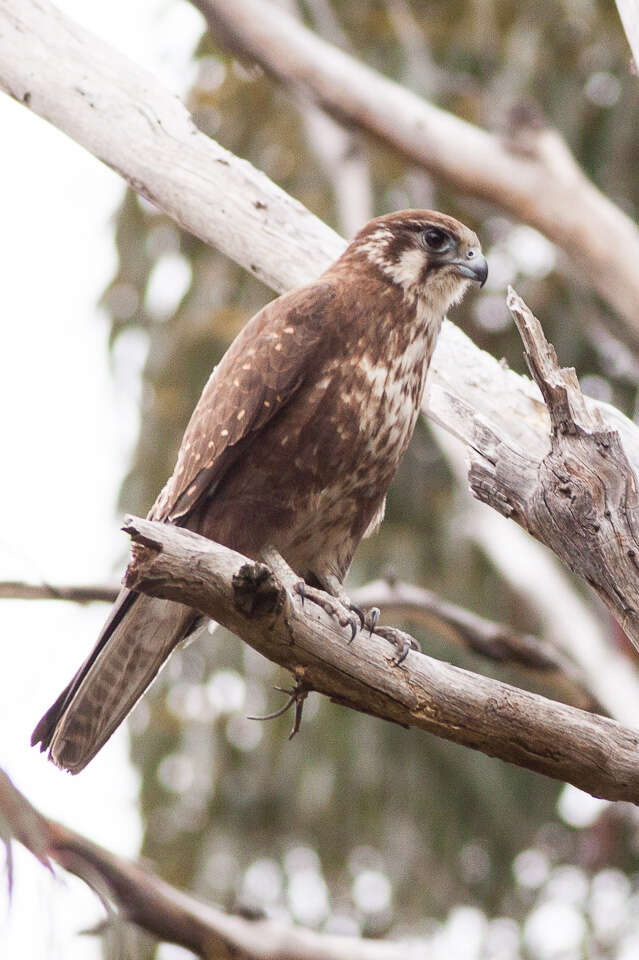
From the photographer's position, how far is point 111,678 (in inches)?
111

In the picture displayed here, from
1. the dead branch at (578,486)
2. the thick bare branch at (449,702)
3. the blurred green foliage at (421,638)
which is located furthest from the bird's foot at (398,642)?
the blurred green foliage at (421,638)

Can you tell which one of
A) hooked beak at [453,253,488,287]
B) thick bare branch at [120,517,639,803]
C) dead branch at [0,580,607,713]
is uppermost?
hooked beak at [453,253,488,287]

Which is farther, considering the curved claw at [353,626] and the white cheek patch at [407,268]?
the white cheek patch at [407,268]

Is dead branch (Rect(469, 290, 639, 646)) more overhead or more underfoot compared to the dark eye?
more underfoot

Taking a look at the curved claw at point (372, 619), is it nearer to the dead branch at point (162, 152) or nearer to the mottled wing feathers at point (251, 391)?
the mottled wing feathers at point (251, 391)

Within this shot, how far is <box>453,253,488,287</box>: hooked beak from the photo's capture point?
124 inches

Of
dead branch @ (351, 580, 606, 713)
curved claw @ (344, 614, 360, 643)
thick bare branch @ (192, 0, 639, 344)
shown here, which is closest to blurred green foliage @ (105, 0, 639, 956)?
thick bare branch @ (192, 0, 639, 344)

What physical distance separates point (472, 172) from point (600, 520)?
271 centimetres

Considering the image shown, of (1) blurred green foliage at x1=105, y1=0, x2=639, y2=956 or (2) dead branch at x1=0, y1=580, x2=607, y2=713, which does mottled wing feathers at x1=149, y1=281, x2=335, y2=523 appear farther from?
(1) blurred green foliage at x1=105, y1=0, x2=639, y2=956

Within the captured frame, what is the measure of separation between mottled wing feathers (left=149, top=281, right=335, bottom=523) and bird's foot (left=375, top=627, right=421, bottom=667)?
0.54 metres

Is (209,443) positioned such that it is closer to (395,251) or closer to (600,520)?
(395,251)

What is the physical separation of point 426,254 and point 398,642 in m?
1.18

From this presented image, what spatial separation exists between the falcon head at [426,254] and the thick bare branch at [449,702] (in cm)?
112

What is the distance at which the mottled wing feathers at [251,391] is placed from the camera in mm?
2822
